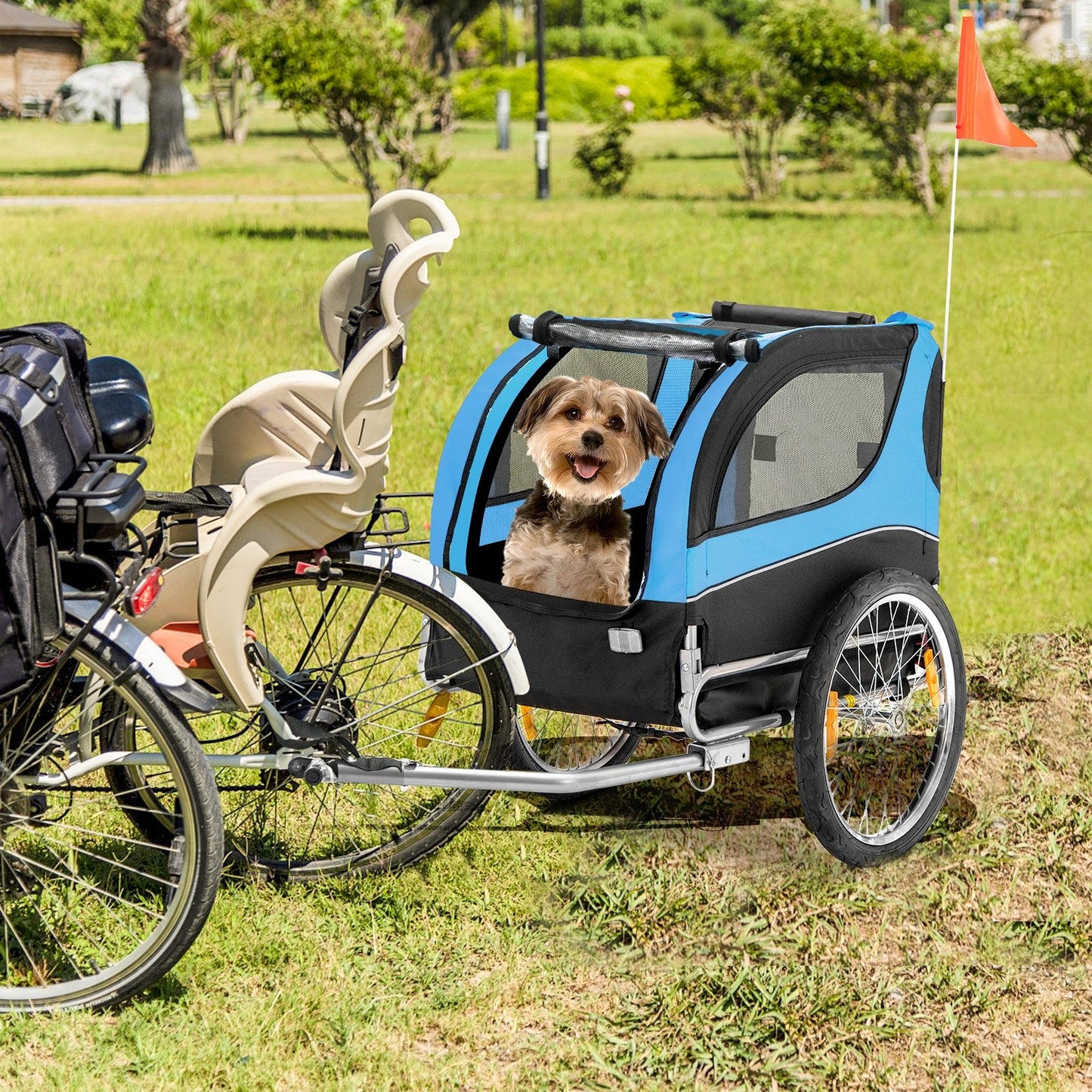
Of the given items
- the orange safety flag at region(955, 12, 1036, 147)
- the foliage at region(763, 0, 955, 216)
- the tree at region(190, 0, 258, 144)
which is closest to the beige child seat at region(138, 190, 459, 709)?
the orange safety flag at region(955, 12, 1036, 147)

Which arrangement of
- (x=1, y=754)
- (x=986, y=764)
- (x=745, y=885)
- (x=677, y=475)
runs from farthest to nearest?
1. (x=986, y=764)
2. (x=745, y=885)
3. (x=677, y=475)
4. (x=1, y=754)

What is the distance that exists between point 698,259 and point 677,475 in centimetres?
1216

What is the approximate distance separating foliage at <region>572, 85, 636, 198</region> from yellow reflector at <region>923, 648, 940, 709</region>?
20647 mm

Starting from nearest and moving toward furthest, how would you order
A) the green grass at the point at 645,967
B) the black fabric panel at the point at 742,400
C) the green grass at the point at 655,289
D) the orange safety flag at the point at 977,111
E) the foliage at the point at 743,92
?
the green grass at the point at 645,967 → the black fabric panel at the point at 742,400 → the orange safety flag at the point at 977,111 → the green grass at the point at 655,289 → the foliage at the point at 743,92

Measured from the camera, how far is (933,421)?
3744 millimetres

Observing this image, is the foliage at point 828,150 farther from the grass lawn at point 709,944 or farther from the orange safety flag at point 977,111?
the orange safety flag at point 977,111

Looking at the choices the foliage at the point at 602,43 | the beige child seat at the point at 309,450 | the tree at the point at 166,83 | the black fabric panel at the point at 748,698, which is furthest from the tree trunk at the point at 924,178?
the foliage at the point at 602,43

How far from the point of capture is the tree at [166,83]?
24547mm

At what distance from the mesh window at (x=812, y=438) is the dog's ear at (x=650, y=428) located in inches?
7.3

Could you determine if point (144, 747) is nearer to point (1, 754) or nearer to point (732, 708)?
point (1, 754)

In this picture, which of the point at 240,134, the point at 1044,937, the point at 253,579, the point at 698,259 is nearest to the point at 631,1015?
the point at 1044,937

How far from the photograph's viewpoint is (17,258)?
14672 mm

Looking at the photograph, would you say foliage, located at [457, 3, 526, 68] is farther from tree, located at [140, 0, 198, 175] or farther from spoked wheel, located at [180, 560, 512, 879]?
spoked wheel, located at [180, 560, 512, 879]

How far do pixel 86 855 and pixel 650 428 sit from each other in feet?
5.58
